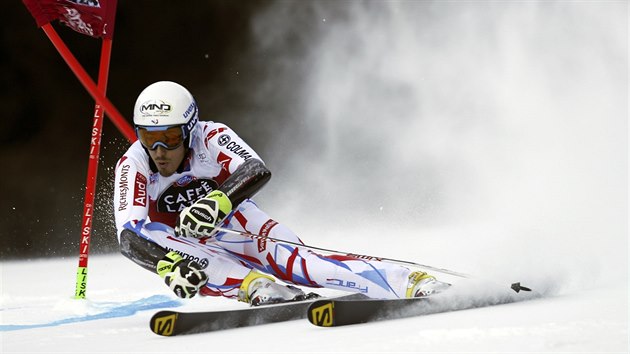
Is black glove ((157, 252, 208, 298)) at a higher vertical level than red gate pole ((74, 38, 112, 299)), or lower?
lower

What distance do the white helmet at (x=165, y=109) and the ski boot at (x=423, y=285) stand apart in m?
1.46

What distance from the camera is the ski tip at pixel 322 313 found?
13.1ft

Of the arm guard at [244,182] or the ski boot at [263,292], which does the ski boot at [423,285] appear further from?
the arm guard at [244,182]

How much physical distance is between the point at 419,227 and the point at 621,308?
5897 mm

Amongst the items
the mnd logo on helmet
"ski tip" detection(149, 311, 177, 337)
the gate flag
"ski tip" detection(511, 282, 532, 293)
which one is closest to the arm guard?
the mnd logo on helmet

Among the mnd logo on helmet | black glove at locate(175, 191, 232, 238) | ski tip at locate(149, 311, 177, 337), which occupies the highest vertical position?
the mnd logo on helmet

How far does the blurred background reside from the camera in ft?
30.1

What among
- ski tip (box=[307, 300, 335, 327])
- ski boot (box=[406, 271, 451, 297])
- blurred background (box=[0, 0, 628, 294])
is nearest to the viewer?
ski tip (box=[307, 300, 335, 327])

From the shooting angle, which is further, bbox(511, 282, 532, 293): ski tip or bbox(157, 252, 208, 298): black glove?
bbox(511, 282, 532, 293): ski tip

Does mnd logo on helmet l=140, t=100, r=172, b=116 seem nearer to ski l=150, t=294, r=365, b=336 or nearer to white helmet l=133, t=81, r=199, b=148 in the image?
white helmet l=133, t=81, r=199, b=148

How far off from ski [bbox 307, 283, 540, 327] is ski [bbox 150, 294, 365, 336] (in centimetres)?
42

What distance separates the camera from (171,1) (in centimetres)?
1005

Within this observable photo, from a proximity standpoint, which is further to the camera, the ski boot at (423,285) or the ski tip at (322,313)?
the ski boot at (423,285)

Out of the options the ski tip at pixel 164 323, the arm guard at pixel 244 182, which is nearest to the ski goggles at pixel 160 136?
the arm guard at pixel 244 182
